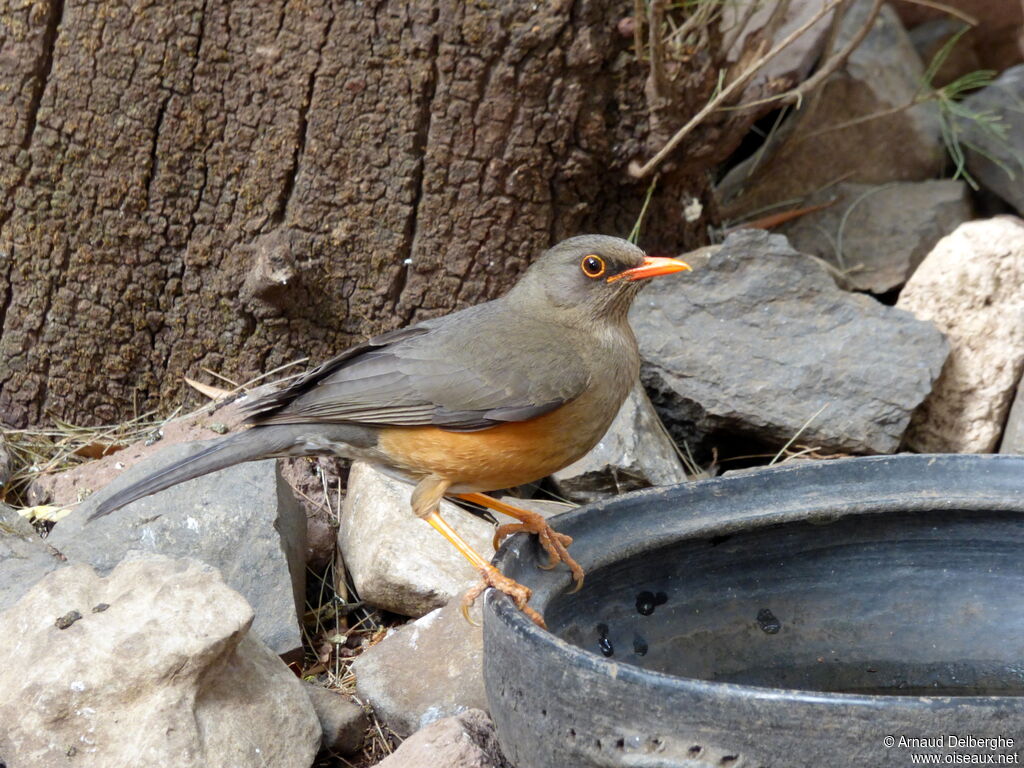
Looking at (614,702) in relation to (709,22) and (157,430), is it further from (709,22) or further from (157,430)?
(709,22)

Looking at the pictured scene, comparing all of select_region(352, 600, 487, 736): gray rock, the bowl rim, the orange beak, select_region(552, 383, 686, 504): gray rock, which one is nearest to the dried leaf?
select_region(552, 383, 686, 504): gray rock

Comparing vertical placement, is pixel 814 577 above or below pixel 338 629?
above

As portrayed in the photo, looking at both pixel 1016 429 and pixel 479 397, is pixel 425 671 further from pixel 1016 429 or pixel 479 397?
pixel 1016 429

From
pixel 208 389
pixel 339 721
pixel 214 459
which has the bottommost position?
pixel 339 721

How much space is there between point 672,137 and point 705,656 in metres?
2.65

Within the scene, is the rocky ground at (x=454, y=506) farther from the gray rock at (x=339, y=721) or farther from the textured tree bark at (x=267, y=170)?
the textured tree bark at (x=267, y=170)

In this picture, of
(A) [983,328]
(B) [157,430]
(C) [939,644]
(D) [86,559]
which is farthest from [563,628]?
(A) [983,328]

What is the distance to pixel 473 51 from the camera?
4.88 meters

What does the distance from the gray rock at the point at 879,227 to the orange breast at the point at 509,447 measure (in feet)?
9.44

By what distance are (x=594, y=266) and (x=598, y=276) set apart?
0.13 feet

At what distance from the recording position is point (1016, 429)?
5051 mm

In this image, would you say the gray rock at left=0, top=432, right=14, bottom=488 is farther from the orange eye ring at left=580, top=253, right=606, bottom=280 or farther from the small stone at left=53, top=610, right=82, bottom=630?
the orange eye ring at left=580, top=253, right=606, bottom=280

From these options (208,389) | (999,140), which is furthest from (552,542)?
(999,140)

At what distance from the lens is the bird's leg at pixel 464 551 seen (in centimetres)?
323
